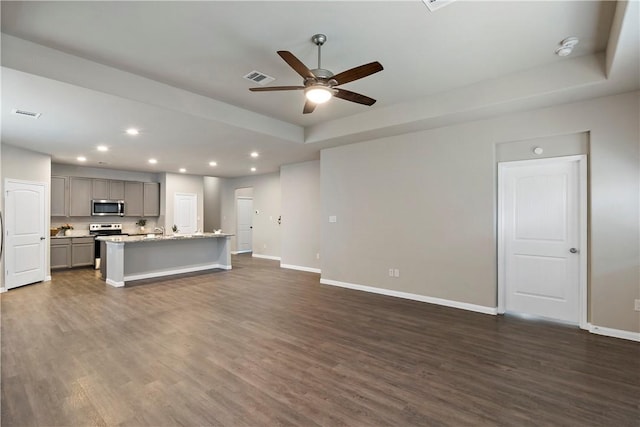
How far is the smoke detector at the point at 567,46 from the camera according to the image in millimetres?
2952

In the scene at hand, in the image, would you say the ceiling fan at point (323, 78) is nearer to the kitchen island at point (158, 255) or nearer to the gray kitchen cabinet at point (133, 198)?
the kitchen island at point (158, 255)

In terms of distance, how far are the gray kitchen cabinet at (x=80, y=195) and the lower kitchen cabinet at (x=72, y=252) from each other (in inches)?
29.0

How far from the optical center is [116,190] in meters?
8.63

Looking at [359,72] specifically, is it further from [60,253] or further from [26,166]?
[60,253]

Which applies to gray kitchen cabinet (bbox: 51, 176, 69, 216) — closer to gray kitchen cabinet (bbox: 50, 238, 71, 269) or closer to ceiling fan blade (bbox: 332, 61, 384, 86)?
gray kitchen cabinet (bbox: 50, 238, 71, 269)

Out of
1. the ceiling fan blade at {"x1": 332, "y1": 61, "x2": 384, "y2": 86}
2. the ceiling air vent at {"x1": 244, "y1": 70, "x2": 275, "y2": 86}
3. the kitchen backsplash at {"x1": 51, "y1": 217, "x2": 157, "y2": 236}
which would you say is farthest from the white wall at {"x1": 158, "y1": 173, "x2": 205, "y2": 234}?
the ceiling fan blade at {"x1": 332, "y1": 61, "x2": 384, "y2": 86}

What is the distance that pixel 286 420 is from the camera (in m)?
2.08

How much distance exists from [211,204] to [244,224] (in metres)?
1.44

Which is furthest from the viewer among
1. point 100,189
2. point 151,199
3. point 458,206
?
point 151,199

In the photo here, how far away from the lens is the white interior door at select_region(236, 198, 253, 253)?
11219mm

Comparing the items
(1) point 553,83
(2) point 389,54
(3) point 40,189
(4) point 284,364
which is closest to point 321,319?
(4) point 284,364

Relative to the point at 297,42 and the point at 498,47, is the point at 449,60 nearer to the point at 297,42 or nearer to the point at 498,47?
the point at 498,47

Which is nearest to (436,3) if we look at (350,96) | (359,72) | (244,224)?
(359,72)

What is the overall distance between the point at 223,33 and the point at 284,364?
9.96 ft
